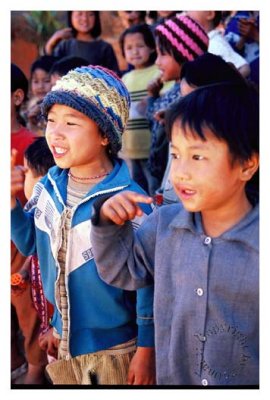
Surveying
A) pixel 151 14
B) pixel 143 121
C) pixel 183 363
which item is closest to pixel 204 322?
pixel 183 363

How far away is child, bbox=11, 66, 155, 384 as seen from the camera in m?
1.94

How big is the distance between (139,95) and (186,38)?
112 cm

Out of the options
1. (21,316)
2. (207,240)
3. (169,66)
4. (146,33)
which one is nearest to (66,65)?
(169,66)

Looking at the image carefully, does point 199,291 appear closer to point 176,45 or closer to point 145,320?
point 145,320

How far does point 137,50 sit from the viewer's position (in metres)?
3.89

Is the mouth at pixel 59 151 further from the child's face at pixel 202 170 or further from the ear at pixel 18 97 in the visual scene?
the ear at pixel 18 97

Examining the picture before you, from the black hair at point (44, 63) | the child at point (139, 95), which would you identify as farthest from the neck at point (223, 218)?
the black hair at point (44, 63)

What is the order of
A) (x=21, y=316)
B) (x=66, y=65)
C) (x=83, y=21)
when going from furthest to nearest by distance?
(x=83, y=21) → (x=66, y=65) → (x=21, y=316)

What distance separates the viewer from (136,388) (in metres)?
1.87

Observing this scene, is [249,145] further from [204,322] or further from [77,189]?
[77,189]

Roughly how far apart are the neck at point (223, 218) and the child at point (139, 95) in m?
1.83

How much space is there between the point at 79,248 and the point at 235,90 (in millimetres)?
692

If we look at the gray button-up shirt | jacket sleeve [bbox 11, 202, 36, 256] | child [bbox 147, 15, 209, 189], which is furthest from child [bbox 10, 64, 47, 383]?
the gray button-up shirt

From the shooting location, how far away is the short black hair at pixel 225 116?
1.59 m
